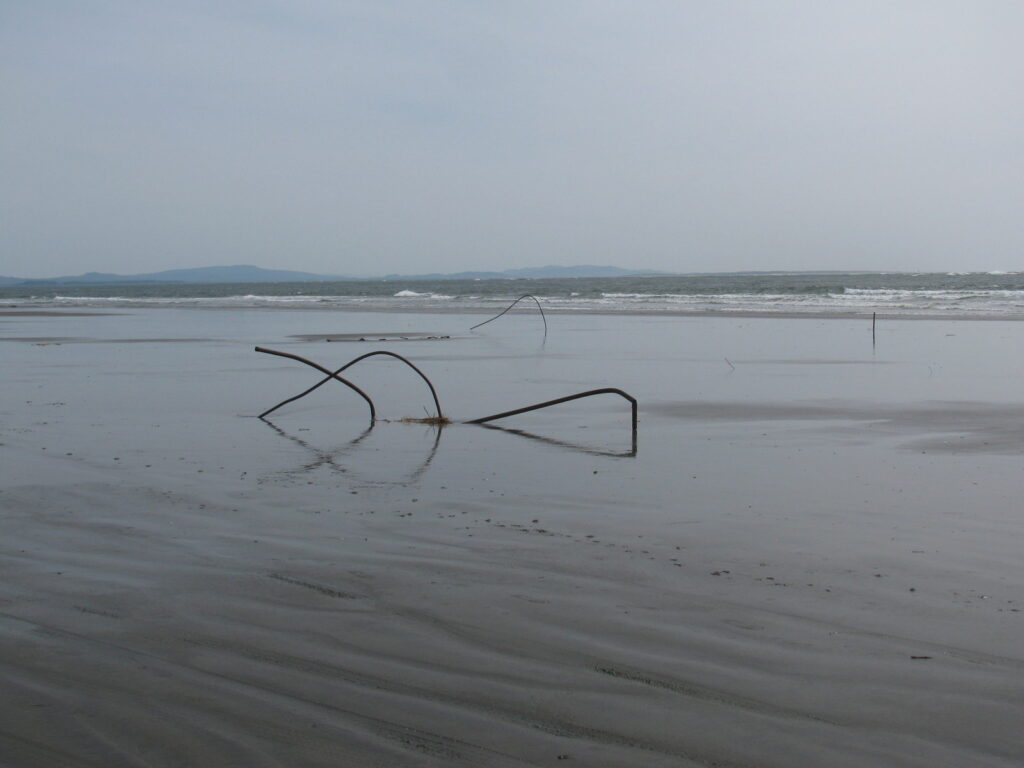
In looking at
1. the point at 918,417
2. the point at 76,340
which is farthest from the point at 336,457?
the point at 76,340

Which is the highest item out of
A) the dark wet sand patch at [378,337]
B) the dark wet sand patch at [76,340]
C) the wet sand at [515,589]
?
the dark wet sand patch at [76,340]

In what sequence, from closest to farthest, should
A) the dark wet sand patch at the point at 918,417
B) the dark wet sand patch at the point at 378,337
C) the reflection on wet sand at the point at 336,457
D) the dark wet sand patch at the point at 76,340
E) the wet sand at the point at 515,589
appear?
the wet sand at the point at 515,589
the reflection on wet sand at the point at 336,457
the dark wet sand patch at the point at 918,417
the dark wet sand patch at the point at 76,340
the dark wet sand patch at the point at 378,337

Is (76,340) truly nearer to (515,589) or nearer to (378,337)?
(378,337)

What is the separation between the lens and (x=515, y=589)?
14.1ft

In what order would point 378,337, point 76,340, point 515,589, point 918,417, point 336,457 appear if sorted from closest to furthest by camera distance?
point 515,589 → point 336,457 → point 918,417 → point 76,340 → point 378,337

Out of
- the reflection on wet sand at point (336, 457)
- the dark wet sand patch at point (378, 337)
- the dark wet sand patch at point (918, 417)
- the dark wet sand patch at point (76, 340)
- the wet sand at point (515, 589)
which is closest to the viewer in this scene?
the wet sand at point (515, 589)

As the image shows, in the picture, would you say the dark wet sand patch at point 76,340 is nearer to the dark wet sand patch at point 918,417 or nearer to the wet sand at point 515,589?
the wet sand at point 515,589

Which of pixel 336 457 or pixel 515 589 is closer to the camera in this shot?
pixel 515 589

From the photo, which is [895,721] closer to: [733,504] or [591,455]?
[733,504]

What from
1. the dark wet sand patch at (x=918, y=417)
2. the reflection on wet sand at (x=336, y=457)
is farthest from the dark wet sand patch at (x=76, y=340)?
the dark wet sand patch at (x=918, y=417)

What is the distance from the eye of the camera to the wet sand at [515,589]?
290 centimetres

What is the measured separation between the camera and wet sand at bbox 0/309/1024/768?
114 inches

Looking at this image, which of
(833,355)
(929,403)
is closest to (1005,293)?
(833,355)

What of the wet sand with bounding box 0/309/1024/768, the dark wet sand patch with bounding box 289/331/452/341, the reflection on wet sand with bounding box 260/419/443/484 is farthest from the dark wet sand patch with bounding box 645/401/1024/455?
A: the dark wet sand patch with bounding box 289/331/452/341
